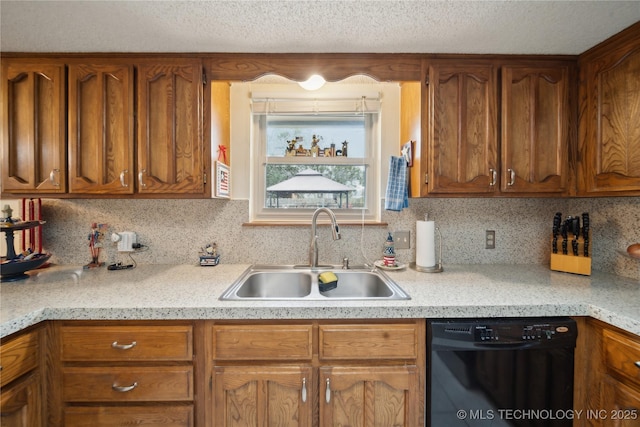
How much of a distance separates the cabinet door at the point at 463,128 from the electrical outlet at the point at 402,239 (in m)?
0.41

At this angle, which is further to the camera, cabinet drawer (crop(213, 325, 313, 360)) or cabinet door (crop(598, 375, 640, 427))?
cabinet drawer (crop(213, 325, 313, 360))

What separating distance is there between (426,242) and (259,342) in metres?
1.08

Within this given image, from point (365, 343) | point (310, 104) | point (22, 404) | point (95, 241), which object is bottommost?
point (22, 404)

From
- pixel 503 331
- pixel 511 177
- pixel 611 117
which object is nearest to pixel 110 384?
pixel 503 331

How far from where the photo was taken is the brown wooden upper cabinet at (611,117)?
1.23 m

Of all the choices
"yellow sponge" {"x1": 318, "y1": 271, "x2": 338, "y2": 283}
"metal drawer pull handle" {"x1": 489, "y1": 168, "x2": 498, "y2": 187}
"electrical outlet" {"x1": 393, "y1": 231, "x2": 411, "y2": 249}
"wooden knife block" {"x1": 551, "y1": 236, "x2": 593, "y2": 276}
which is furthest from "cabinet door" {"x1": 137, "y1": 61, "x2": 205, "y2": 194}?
"wooden knife block" {"x1": 551, "y1": 236, "x2": 593, "y2": 276}

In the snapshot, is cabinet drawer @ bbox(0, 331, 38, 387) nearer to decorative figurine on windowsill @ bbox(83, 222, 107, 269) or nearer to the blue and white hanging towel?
decorative figurine on windowsill @ bbox(83, 222, 107, 269)

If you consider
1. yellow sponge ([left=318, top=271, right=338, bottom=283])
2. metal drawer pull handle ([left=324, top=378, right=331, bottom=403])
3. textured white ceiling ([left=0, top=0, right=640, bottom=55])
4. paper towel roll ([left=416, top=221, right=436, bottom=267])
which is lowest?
metal drawer pull handle ([left=324, top=378, right=331, bottom=403])

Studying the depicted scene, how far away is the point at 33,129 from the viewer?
1410mm

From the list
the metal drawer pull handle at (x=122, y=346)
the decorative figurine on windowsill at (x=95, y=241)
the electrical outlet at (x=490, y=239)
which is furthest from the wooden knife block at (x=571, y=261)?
the decorative figurine on windowsill at (x=95, y=241)

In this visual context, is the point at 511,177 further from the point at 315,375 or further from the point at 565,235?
the point at 315,375

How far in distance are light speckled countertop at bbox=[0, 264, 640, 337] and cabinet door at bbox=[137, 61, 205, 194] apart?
1.70ft

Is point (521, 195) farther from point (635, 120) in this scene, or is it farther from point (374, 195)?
point (374, 195)

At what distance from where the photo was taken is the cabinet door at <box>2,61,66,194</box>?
1.41m
